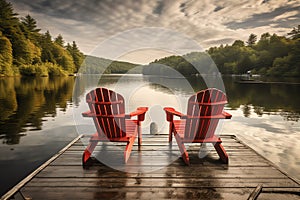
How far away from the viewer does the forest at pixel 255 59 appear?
187ft

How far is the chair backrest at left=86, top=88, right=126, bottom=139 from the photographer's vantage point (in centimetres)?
318

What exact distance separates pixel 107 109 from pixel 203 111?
5.05 feet

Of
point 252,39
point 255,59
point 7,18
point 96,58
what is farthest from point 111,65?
point 252,39

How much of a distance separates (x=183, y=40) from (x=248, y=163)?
14.1 ft

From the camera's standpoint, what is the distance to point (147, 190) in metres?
2.49

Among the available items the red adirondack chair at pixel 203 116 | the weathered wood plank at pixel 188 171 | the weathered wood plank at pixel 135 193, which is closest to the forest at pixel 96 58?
the red adirondack chair at pixel 203 116

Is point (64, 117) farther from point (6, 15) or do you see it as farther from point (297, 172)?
point (6, 15)

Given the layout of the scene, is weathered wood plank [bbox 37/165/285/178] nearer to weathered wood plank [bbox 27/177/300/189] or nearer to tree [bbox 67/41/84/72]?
weathered wood plank [bbox 27/177/300/189]

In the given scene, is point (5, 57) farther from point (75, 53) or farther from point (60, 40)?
point (75, 53)

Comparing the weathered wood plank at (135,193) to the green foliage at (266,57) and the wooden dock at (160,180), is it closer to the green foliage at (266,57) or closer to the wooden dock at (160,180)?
the wooden dock at (160,180)

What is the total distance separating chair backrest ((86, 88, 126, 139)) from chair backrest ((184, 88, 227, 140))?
1.12 meters

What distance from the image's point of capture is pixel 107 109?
10.5ft

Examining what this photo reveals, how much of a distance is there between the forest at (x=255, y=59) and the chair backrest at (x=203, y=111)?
3821 cm

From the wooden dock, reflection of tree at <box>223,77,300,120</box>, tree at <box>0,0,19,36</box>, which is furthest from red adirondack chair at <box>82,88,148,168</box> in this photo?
tree at <box>0,0,19,36</box>
